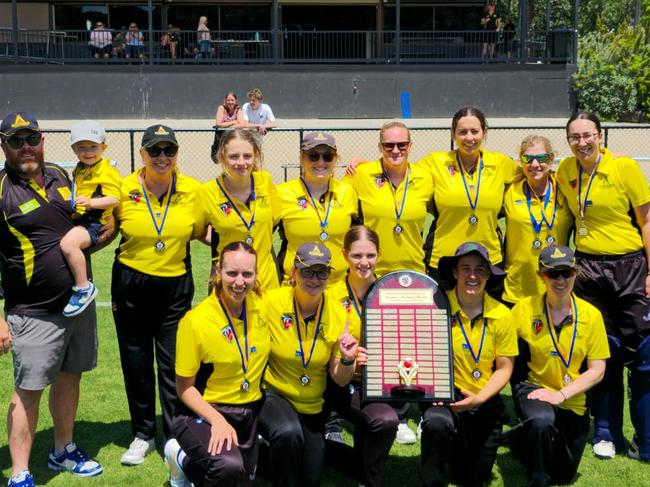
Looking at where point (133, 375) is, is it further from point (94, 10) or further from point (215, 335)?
point (94, 10)

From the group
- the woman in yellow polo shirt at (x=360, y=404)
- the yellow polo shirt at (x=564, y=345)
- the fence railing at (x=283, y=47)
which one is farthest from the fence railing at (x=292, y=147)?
the yellow polo shirt at (x=564, y=345)

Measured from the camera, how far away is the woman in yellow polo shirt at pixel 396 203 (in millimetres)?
5898

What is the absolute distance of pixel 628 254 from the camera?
570 centimetres

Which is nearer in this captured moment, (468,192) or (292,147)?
(468,192)

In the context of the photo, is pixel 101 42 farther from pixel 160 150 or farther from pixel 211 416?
pixel 211 416

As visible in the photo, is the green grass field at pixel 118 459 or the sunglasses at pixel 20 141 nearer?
the sunglasses at pixel 20 141

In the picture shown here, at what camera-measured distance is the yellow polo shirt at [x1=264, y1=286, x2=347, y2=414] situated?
5023 millimetres

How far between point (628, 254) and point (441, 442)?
185 centimetres

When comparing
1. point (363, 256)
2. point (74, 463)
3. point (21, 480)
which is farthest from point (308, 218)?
point (21, 480)

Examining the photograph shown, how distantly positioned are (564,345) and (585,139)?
4.44 ft

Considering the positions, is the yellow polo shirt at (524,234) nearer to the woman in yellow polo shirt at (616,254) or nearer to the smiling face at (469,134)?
the woman in yellow polo shirt at (616,254)

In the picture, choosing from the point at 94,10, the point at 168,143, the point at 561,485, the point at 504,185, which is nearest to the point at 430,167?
the point at 504,185

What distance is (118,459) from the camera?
5.73 meters

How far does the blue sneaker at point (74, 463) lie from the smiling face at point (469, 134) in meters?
3.24
